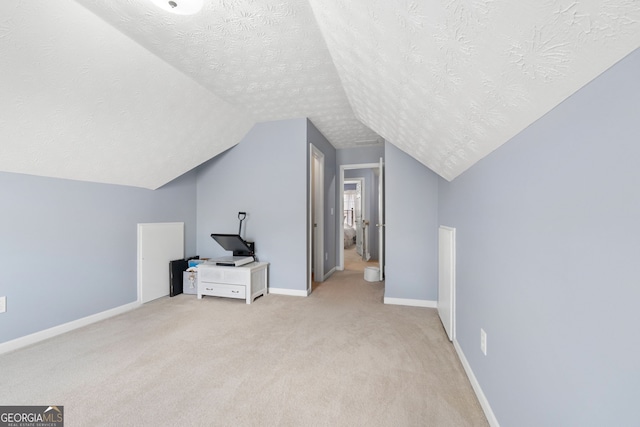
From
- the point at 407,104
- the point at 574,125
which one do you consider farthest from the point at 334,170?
the point at 574,125

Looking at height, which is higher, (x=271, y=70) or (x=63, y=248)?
(x=271, y=70)

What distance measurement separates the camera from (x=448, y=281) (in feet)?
7.57

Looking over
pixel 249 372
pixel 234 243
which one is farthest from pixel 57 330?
pixel 249 372

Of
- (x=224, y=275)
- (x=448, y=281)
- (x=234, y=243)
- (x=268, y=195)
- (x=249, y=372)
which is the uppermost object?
(x=268, y=195)

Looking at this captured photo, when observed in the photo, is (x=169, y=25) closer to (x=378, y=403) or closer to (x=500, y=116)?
(x=500, y=116)

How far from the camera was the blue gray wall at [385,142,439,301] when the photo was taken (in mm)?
3146

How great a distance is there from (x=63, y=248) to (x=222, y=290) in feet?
5.35

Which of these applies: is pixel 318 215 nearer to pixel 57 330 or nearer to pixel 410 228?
pixel 410 228

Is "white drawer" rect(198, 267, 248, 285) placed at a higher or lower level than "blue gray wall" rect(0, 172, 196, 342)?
lower

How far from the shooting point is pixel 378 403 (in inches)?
60.2

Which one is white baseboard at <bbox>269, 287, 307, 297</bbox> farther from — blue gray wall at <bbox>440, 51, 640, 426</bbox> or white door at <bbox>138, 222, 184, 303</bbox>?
blue gray wall at <bbox>440, 51, 640, 426</bbox>

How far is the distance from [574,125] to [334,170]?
4620 mm

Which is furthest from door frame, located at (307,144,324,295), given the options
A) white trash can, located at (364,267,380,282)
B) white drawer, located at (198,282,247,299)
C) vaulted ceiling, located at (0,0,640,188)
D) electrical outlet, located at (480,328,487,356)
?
electrical outlet, located at (480,328,487,356)

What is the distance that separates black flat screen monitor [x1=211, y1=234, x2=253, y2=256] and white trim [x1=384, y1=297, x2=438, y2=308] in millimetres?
1983
